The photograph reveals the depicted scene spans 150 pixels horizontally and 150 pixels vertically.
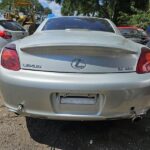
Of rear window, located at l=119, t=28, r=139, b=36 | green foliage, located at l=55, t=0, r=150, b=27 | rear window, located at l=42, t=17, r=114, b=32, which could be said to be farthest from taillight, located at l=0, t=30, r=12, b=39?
green foliage, located at l=55, t=0, r=150, b=27

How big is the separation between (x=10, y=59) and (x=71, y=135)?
4.04 feet

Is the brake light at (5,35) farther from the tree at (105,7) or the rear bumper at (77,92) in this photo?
the tree at (105,7)

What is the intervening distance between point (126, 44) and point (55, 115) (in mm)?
1162

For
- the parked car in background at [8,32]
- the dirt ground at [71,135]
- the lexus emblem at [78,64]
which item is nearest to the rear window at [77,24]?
the dirt ground at [71,135]

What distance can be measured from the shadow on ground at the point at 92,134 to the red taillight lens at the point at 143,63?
34.8 inches

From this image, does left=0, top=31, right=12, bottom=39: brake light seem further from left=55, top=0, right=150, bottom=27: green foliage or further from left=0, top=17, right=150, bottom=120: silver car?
left=55, top=0, right=150, bottom=27: green foliage

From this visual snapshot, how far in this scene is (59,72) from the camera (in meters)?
4.37

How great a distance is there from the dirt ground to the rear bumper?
0.45 m

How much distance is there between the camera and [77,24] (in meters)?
6.42

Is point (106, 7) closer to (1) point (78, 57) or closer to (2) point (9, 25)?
(2) point (9, 25)

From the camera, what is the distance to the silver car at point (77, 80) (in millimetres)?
4289

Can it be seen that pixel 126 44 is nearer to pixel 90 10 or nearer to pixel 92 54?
Answer: pixel 92 54

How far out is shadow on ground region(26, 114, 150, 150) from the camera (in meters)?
4.73

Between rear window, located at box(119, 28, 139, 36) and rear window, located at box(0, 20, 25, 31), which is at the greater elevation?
rear window, located at box(0, 20, 25, 31)
